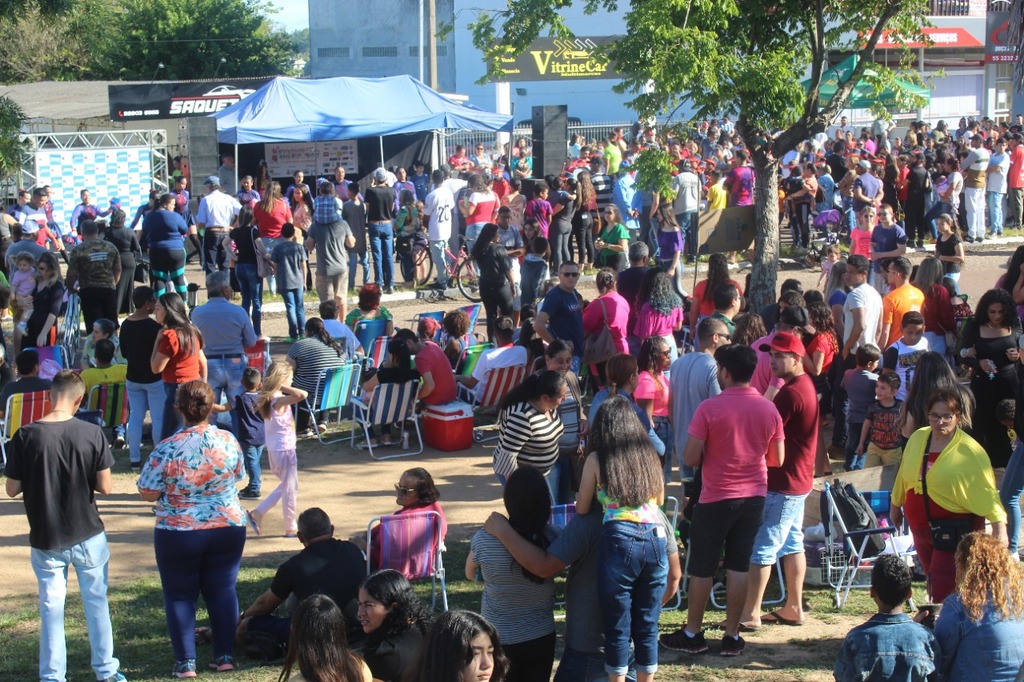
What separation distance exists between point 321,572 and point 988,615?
311cm

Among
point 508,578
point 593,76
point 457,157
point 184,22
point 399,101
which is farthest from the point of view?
point 184,22

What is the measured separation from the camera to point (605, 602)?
491cm

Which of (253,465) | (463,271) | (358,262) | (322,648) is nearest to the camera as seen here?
(322,648)

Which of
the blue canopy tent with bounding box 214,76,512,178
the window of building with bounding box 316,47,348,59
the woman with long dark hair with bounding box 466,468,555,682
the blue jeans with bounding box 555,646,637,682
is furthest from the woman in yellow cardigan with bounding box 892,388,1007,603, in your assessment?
the window of building with bounding box 316,47,348,59

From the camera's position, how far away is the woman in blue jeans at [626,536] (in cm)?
490

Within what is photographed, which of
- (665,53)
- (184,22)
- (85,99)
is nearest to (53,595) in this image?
(665,53)

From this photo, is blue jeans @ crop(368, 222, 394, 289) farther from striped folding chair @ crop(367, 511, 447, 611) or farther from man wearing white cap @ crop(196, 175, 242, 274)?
striped folding chair @ crop(367, 511, 447, 611)

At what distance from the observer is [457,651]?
3881 millimetres

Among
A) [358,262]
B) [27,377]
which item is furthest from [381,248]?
[27,377]

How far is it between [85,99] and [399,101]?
12.9 m

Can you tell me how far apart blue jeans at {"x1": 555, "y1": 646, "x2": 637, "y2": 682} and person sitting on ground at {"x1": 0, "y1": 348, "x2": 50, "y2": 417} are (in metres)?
5.46

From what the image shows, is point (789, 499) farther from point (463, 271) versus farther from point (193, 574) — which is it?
point (463, 271)

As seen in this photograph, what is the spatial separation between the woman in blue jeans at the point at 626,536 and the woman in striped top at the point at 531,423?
1.44m

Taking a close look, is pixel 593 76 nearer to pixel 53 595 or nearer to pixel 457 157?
pixel 457 157
